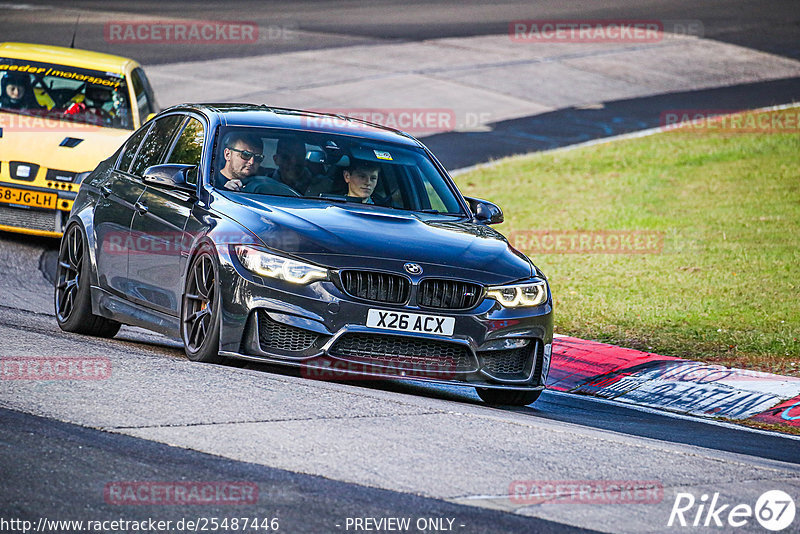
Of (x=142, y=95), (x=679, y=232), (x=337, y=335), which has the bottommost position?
(x=679, y=232)

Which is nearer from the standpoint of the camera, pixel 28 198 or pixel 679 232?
pixel 28 198

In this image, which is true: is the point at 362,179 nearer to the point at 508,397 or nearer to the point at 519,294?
the point at 519,294

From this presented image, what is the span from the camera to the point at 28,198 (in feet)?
42.7

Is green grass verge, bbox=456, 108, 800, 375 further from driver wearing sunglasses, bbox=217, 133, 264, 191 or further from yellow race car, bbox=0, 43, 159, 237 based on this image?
yellow race car, bbox=0, 43, 159, 237

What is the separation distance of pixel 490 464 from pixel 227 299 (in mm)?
2196

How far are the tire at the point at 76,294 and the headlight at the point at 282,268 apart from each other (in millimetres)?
2248

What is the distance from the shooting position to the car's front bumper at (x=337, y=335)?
295 inches

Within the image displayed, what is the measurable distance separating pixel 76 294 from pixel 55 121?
4.96m

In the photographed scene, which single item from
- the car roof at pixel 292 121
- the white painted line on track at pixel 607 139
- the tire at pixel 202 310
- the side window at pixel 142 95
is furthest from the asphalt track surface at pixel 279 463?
the white painted line on track at pixel 607 139

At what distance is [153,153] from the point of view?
370 inches

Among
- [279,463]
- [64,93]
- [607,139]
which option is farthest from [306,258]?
[607,139]

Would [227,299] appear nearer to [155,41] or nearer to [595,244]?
[595,244]

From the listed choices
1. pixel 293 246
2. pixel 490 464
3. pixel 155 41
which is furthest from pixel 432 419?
pixel 155 41

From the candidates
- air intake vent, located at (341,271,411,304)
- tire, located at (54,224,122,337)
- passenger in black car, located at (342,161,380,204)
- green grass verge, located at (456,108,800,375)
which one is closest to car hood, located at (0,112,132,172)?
tire, located at (54,224,122,337)
